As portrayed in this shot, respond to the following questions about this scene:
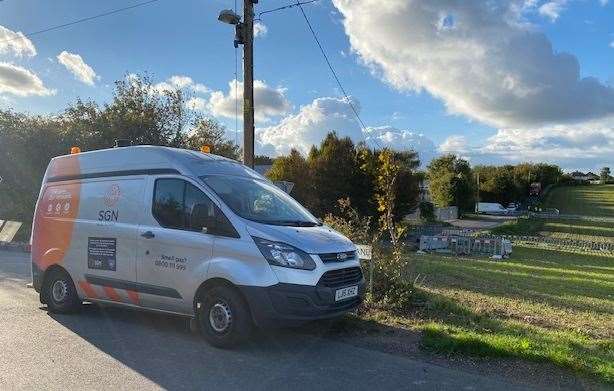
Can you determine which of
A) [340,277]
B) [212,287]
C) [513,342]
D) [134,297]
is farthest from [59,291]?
[513,342]

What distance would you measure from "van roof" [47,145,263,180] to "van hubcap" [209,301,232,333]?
5.26 ft

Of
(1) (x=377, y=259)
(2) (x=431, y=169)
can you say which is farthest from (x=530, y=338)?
(2) (x=431, y=169)

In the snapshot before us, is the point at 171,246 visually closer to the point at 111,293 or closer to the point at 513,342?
the point at 111,293

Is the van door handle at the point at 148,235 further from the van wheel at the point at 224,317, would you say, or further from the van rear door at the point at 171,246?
the van wheel at the point at 224,317

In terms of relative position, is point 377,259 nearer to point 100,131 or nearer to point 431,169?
point 100,131

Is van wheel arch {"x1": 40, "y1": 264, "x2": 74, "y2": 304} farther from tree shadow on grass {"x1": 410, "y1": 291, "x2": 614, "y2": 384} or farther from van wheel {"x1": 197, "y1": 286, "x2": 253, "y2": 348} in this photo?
tree shadow on grass {"x1": 410, "y1": 291, "x2": 614, "y2": 384}

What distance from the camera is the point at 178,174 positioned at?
6578mm

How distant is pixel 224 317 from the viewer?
19.4 ft

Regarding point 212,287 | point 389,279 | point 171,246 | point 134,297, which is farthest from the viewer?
point 389,279

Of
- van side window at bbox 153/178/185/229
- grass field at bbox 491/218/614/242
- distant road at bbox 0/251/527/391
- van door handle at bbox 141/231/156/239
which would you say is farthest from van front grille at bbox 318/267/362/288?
grass field at bbox 491/218/614/242

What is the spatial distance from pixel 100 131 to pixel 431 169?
77791 mm

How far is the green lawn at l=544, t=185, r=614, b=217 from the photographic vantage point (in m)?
95.7

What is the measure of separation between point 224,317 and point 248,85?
7220 millimetres

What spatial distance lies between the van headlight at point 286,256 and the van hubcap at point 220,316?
2.52 ft
